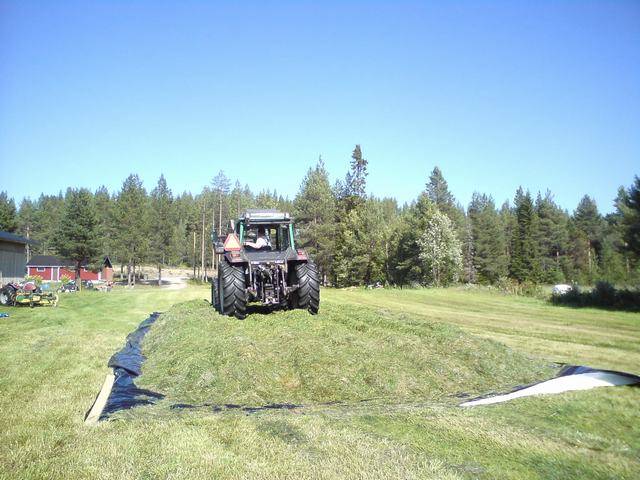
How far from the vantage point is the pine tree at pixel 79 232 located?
148 feet

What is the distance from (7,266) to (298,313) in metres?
24.4

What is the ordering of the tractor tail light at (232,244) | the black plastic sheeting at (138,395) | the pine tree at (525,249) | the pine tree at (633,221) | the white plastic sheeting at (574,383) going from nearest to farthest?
the black plastic sheeting at (138,395), the white plastic sheeting at (574,383), the tractor tail light at (232,244), the pine tree at (633,221), the pine tree at (525,249)

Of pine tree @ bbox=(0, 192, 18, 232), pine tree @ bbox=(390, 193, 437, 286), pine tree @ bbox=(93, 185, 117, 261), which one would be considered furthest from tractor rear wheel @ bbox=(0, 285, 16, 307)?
pine tree @ bbox=(0, 192, 18, 232)

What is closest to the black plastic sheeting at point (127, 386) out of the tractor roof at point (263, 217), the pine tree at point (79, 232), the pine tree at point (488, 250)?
the tractor roof at point (263, 217)

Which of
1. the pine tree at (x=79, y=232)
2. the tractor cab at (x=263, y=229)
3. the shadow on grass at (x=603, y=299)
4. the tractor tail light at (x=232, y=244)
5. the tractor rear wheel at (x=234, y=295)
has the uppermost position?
the pine tree at (x=79, y=232)

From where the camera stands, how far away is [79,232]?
4500 centimetres

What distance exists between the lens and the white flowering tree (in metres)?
44.9

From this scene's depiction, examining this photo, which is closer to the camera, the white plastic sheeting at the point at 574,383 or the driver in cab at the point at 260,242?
the white plastic sheeting at the point at 574,383

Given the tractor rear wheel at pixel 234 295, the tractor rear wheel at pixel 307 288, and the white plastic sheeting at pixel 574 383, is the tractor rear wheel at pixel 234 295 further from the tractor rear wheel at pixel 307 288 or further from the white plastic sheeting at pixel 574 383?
the white plastic sheeting at pixel 574 383

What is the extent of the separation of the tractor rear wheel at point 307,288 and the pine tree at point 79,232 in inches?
1603

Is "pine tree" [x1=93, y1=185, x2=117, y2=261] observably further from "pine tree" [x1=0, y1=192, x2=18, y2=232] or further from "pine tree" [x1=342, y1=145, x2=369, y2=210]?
"pine tree" [x1=342, y1=145, x2=369, y2=210]

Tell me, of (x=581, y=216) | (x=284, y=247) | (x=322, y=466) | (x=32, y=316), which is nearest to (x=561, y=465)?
(x=322, y=466)

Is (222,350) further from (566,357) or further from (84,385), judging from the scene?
(566,357)

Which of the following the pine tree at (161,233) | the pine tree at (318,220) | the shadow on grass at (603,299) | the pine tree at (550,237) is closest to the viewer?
the shadow on grass at (603,299)
